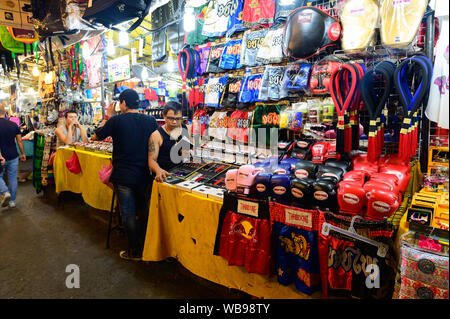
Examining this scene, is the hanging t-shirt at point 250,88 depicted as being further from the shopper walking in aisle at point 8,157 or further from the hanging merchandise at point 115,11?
the shopper walking in aisle at point 8,157

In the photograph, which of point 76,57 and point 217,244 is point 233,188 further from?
point 76,57

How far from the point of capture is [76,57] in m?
5.92

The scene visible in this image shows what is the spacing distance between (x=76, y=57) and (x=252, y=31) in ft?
15.5

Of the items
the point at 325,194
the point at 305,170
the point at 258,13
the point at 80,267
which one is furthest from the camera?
the point at 258,13

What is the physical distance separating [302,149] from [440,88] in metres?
0.94

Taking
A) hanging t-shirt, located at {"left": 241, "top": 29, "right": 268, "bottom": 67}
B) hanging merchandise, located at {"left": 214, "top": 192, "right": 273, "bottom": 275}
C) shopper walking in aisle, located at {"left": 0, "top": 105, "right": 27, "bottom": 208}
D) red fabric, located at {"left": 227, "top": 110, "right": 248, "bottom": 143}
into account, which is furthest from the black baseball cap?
shopper walking in aisle, located at {"left": 0, "top": 105, "right": 27, "bottom": 208}

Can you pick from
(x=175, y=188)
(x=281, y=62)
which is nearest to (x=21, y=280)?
(x=175, y=188)

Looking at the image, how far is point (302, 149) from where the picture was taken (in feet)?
7.12

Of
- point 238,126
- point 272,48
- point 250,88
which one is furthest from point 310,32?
point 238,126

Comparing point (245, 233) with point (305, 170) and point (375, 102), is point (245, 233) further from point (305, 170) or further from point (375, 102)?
point (375, 102)

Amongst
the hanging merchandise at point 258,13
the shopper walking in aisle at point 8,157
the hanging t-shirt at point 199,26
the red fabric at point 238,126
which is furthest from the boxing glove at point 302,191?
the shopper walking in aisle at point 8,157

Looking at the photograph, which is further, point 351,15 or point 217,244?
point 351,15

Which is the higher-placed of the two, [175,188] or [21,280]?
[175,188]

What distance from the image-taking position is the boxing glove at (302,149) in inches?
84.3
